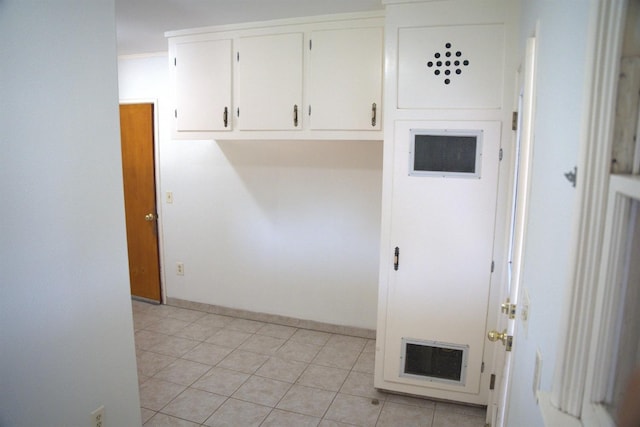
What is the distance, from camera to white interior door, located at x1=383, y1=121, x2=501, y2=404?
7.40ft

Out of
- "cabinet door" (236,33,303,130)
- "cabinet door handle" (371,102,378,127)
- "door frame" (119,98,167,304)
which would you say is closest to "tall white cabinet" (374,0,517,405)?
"cabinet door handle" (371,102,378,127)

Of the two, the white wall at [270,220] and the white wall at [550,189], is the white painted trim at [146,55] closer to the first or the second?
the white wall at [270,220]

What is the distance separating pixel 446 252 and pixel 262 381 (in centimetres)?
152

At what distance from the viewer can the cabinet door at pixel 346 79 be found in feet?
8.21

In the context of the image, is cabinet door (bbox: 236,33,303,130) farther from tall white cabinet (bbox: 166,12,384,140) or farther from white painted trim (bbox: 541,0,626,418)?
white painted trim (bbox: 541,0,626,418)

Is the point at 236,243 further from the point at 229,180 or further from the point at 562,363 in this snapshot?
the point at 562,363

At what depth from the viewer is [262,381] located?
281 cm

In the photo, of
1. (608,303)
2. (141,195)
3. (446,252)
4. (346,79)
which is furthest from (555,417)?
(141,195)

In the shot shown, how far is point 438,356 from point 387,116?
1450mm

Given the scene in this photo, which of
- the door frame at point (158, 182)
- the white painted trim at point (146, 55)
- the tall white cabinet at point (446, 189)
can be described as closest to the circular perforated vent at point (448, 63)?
the tall white cabinet at point (446, 189)

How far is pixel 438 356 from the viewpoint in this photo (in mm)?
2459

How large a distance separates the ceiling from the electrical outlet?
2.21 m

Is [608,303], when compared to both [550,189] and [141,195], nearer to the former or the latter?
[550,189]

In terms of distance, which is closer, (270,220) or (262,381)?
(262,381)
